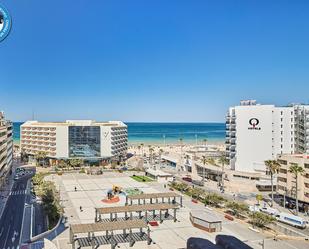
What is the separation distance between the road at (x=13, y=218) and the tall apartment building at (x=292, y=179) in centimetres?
5238

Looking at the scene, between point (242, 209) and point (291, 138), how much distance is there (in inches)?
1876

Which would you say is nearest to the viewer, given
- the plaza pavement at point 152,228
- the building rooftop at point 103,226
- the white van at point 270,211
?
the building rooftop at point 103,226

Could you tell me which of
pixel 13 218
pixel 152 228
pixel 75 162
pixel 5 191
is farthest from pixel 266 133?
pixel 5 191

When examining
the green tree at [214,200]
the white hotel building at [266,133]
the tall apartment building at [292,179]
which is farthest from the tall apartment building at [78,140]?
the tall apartment building at [292,179]

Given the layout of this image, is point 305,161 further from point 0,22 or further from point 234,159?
point 0,22

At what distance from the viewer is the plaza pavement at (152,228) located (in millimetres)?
56438

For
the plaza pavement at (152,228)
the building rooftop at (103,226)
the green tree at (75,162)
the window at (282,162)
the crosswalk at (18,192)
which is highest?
the window at (282,162)

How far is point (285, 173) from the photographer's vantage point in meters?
83.5

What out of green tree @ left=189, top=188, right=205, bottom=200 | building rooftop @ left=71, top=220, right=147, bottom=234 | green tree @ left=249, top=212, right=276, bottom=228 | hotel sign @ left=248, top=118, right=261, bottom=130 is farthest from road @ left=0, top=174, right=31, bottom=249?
hotel sign @ left=248, top=118, right=261, bottom=130

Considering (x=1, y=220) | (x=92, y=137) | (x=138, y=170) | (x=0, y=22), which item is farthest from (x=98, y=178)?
(x=0, y=22)

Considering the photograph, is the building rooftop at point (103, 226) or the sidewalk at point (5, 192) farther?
the sidewalk at point (5, 192)

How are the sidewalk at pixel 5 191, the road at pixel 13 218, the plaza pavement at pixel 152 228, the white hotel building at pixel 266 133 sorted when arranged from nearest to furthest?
the plaza pavement at pixel 152 228, the road at pixel 13 218, the sidewalk at pixel 5 191, the white hotel building at pixel 266 133

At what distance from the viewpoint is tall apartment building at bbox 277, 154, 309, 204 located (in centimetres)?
7781

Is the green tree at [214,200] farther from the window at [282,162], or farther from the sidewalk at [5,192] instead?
the sidewalk at [5,192]
